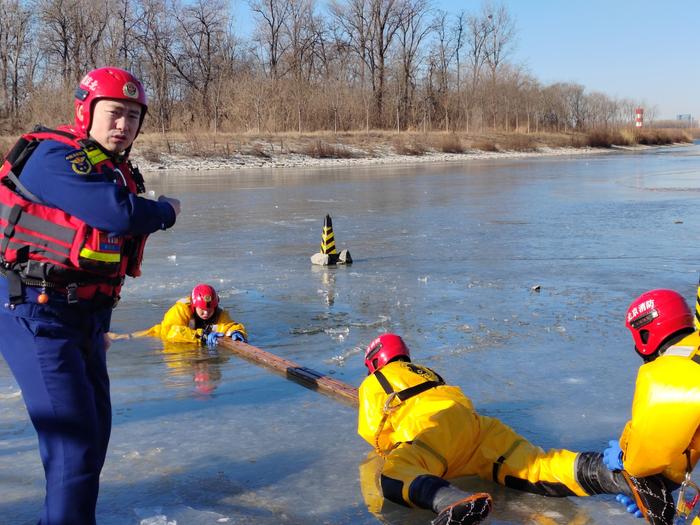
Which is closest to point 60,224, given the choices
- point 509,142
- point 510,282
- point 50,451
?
point 50,451

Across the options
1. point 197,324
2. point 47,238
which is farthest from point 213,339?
point 47,238

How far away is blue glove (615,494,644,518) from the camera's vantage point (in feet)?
11.0

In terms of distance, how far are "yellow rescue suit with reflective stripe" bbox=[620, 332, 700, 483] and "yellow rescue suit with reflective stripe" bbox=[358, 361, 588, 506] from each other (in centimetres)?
83

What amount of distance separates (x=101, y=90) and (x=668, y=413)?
2.20 m

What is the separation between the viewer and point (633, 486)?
124 inches

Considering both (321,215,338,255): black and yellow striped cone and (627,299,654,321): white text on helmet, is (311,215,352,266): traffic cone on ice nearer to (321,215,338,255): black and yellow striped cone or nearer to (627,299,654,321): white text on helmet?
(321,215,338,255): black and yellow striped cone

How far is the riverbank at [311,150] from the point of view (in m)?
37.3

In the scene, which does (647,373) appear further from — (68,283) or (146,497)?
(146,497)

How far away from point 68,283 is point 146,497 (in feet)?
4.63

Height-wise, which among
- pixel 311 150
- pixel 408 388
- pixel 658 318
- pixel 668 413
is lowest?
pixel 408 388

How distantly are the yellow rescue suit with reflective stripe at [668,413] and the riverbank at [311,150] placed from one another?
31910mm

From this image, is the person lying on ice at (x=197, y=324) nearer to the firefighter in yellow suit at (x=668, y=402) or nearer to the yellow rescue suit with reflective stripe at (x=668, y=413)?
the firefighter in yellow suit at (x=668, y=402)

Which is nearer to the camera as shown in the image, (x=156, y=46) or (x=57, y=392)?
(x=57, y=392)

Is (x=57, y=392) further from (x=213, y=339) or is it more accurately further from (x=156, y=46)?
(x=156, y=46)
